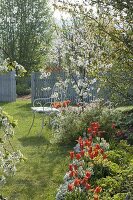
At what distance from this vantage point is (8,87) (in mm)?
18797

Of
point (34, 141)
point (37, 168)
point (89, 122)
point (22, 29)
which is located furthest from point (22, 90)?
point (37, 168)

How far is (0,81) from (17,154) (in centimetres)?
1574

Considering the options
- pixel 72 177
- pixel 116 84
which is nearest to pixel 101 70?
pixel 116 84

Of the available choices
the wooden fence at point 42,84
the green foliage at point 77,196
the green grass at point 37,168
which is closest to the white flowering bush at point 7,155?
the green foliage at point 77,196

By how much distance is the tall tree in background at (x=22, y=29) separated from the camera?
27281mm

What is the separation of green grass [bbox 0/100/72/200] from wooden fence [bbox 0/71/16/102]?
26.4 feet

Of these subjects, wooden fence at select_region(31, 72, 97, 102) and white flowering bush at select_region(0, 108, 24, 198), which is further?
wooden fence at select_region(31, 72, 97, 102)

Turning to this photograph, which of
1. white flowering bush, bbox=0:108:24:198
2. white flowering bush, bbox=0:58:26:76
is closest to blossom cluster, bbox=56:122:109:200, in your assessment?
white flowering bush, bbox=0:108:24:198

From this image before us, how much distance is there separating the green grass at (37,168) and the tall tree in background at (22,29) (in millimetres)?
17206

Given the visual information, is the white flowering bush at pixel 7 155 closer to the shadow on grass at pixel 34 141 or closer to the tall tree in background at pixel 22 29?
the shadow on grass at pixel 34 141

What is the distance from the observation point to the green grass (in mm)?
5951

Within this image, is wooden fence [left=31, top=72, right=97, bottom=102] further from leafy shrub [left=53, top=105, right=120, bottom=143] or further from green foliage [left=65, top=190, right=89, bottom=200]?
green foliage [left=65, top=190, right=89, bottom=200]

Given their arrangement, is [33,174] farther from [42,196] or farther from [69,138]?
[69,138]

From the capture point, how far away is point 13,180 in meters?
6.55
